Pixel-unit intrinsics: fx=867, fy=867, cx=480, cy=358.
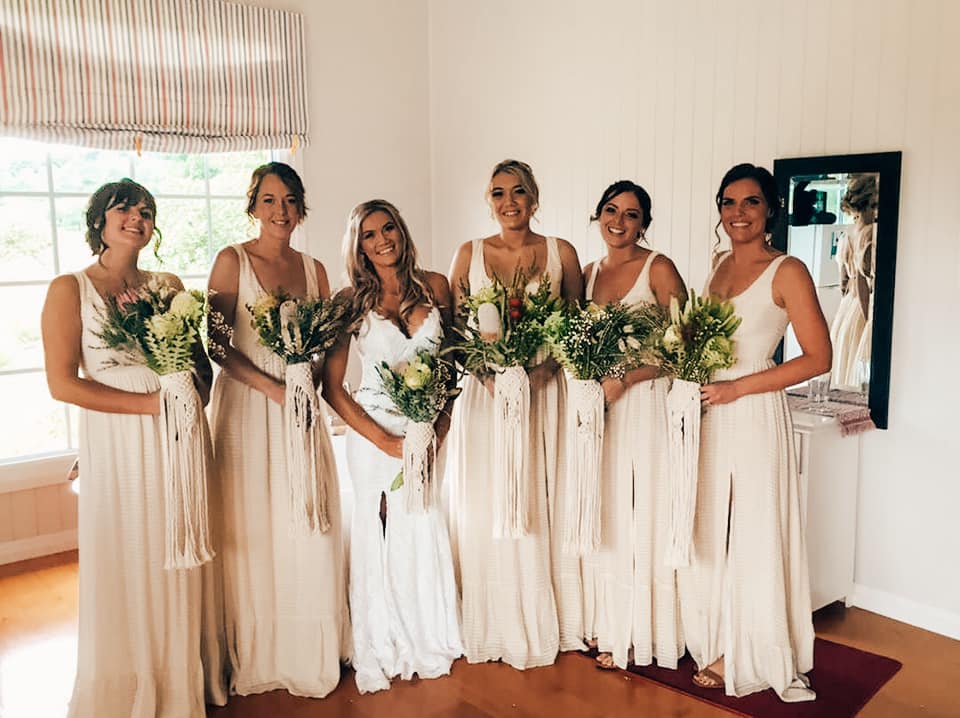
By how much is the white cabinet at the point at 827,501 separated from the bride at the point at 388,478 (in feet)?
5.45

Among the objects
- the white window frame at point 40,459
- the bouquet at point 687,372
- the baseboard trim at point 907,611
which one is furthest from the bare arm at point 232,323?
the baseboard trim at point 907,611

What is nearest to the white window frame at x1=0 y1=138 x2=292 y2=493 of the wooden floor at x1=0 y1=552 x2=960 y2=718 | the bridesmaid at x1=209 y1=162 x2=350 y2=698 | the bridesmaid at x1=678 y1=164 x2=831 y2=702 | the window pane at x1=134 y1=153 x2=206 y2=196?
the window pane at x1=134 y1=153 x2=206 y2=196

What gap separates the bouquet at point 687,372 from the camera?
3.00m

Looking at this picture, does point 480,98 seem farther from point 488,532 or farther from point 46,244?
point 488,532

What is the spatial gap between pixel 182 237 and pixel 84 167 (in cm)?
67

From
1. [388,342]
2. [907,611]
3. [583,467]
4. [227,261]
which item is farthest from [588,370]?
[907,611]

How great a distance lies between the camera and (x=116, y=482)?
9.38 feet

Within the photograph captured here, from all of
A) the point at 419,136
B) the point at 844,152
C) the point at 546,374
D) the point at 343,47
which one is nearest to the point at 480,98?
the point at 419,136

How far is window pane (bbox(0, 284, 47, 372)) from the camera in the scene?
476 centimetres

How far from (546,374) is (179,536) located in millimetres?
1457

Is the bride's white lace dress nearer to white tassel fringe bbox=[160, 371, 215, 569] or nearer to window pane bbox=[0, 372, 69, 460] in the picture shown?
white tassel fringe bbox=[160, 371, 215, 569]

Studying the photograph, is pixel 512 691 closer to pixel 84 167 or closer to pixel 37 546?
pixel 37 546

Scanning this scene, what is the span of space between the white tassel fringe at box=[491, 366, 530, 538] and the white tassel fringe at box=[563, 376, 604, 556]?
0.55 ft

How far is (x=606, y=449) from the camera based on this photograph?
3.43 meters
